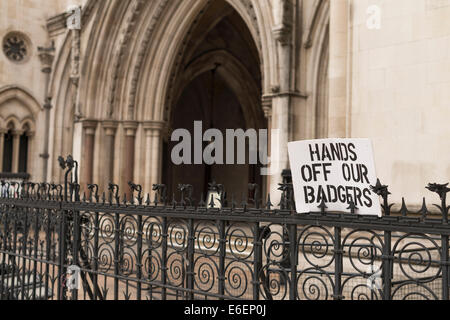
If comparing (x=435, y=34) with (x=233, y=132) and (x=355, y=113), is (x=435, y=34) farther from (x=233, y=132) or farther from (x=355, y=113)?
(x=233, y=132)

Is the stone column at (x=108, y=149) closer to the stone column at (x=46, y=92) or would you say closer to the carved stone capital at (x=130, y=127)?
the carved stone capital at (x=130, y=127)

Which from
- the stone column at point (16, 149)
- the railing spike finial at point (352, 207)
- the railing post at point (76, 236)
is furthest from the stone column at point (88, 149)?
the railing spike finial at point (352, 207)

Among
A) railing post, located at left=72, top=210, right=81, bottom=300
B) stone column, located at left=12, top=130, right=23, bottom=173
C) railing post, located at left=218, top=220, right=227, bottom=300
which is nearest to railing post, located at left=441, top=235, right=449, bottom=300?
railing post, located at left=218, top=220, right=227, bottom=300

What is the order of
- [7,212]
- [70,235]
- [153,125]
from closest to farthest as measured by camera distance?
[70,235] < [7,212] < [153,125]

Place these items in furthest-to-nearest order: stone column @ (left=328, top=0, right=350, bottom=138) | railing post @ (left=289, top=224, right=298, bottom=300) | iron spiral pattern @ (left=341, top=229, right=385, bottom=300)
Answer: stone column @ (left=328, top=0, right=350, bottom=138) → railing post @ (left=289, top=224, right=298, bottom=300) → iron spiral pattern @ (left=341, top=229, right=385, bottom=300)

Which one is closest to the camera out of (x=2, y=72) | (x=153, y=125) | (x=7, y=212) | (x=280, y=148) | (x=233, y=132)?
(x=7, y=212)

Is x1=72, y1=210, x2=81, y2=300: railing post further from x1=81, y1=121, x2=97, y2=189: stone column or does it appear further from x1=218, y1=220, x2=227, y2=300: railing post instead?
x1=81, y1=121, x2=97, y2=189: stone column

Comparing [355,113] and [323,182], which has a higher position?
[355,113]

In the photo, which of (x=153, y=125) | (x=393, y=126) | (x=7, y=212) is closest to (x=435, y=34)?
(x=393, y=126)

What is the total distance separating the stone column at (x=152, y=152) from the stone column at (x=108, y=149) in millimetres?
900

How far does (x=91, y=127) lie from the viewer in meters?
15.5

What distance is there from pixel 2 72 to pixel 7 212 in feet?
40.2

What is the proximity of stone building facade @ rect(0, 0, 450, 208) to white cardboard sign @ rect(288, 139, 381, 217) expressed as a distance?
10.5 feet

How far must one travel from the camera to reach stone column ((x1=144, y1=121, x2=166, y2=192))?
15.3 m
